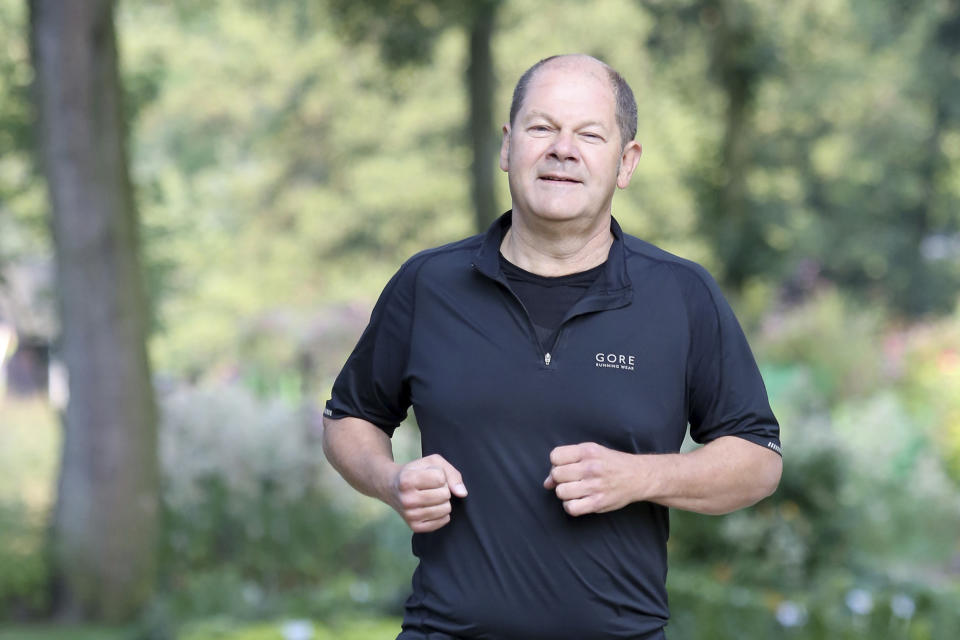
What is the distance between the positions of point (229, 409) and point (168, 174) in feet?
68.0

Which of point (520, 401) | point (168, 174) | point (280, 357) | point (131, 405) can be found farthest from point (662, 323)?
point (168, 174)

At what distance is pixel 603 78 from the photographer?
110 inches

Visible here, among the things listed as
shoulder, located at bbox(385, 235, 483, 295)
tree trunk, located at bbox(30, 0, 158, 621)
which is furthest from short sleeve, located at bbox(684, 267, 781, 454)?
tree trunk, located at bbox(30, 0, 158, 621)

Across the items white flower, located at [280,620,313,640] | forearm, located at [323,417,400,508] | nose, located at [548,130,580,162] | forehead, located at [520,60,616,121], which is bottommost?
white flower, located at [280,620,313,640]

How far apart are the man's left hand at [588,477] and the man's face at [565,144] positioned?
Answer: 20.7 inches

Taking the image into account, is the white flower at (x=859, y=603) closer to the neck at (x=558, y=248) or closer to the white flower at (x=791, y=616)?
the white flower at (x=791, y=616)

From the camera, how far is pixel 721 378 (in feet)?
9.11

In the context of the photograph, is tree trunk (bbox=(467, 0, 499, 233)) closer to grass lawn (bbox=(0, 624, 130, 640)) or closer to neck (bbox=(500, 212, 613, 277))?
grass lawn (bbox=(0, 624, 130, 640))

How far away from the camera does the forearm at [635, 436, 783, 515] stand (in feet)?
8.54

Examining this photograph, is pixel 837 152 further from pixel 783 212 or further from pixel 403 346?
pixel 403 346

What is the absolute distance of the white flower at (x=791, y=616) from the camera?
5.97 m

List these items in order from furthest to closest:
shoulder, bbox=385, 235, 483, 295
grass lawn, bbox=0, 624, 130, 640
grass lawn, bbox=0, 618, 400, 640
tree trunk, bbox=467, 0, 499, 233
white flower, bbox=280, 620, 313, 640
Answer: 1. tree trunk, bbox=467, 0, 499, 233
2. grass lawn, bbox=0, 624, 130, 640
3. grass lawn, bbox=0, 618, 400, 640
4. white flower, bbox=280, 620, 313, 640
5. shoulder, bbox=385, 235, 483, 295

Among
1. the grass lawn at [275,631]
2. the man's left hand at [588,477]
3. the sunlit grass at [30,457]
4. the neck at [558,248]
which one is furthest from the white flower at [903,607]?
the sunlit grass at [30,457]

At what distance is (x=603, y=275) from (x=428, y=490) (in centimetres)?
62
